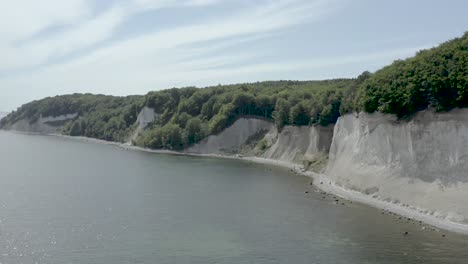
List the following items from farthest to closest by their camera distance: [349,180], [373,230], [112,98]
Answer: [112,98]
[349,180]
[373,230]

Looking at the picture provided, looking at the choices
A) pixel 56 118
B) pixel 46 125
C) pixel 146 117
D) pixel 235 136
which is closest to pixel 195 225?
pixel 235 136

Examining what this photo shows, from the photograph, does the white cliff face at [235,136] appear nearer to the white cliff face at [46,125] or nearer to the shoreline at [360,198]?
the shoreline at [360,198]

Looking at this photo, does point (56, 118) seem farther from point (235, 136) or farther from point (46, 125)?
point (235, 136)

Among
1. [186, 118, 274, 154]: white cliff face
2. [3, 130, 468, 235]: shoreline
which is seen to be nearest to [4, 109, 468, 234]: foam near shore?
[3, 130, 468, 235]: shoreline

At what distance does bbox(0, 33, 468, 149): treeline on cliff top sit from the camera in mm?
47906

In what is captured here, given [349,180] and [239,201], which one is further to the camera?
[349,180]

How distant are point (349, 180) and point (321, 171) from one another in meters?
14.8

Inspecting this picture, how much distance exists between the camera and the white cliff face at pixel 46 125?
6983 inches

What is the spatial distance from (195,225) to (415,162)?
21662 mm

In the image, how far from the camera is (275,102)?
102m

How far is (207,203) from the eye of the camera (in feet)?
163

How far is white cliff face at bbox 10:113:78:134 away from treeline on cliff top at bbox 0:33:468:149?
78.3 inches

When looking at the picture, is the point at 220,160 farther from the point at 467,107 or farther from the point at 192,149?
the point at 467,107

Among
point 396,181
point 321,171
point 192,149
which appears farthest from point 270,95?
point 396,181
